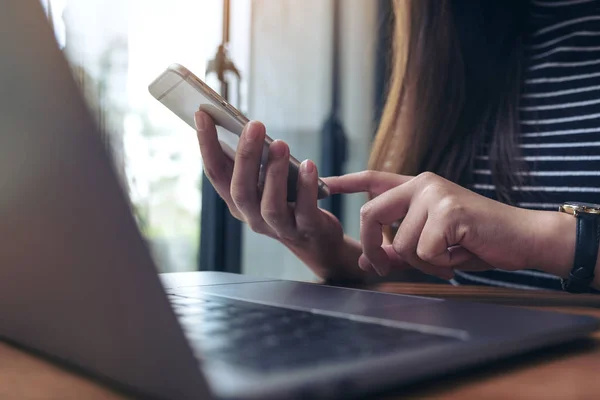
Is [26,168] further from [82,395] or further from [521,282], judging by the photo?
[521,282]

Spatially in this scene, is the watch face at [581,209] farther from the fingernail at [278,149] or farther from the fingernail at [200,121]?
the fingernail at [200,121]

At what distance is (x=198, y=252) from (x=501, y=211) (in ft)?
4.64

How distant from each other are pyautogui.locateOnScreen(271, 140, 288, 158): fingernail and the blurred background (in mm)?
736

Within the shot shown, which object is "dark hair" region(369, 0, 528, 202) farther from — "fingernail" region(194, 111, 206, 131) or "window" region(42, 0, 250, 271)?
"window" region(42, 0, 250, 271)

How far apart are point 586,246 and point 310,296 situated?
1.19ft

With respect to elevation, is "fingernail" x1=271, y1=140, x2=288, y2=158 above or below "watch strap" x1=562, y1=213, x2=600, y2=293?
above

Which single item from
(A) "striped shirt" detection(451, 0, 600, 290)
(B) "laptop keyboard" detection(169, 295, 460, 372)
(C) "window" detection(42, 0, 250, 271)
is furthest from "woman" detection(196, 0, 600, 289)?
(C) "window" detection(42, 0, 250, 271)

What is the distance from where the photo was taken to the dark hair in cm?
112

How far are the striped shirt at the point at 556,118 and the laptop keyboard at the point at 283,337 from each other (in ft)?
2.75

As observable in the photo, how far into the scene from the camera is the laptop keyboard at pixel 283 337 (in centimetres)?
25

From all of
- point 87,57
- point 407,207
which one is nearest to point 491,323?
point 407,207

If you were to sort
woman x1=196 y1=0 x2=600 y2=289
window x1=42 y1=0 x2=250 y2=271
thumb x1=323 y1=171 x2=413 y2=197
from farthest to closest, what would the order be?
window x1=42 y1=0 x2=250 y2=271, woman x1=196 y1=0 x2=600 y2=289, thumb x1=323 y1=171 x2=413 y2=197

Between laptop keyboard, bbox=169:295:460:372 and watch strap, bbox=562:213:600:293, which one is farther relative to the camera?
watch strap, bbox=562:213:600:293

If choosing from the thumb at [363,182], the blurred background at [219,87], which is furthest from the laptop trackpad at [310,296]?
the blurred background at [219,87]
